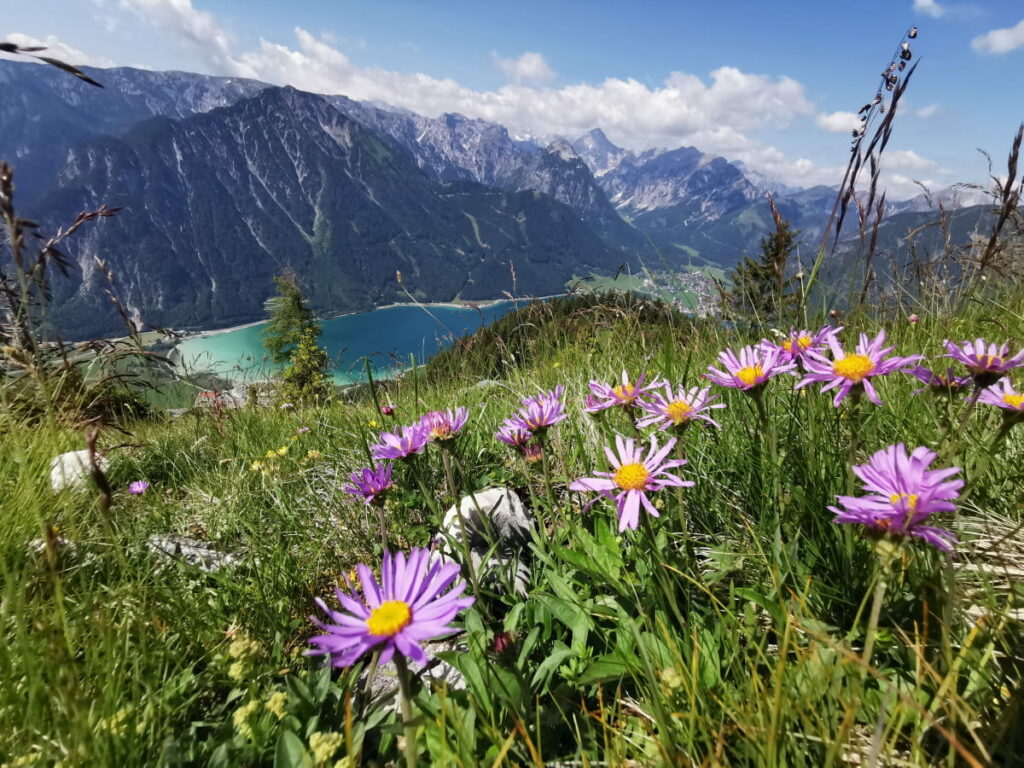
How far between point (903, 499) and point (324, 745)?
129 centimetres

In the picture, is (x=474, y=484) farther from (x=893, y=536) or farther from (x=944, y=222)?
(x=944, y=222)

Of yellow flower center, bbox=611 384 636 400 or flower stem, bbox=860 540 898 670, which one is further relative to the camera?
yellow flower center, bbox=611 384 636 400

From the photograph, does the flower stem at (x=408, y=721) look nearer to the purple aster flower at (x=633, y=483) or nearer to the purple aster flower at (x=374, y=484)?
the purple aster flower at (x=633, y=483)

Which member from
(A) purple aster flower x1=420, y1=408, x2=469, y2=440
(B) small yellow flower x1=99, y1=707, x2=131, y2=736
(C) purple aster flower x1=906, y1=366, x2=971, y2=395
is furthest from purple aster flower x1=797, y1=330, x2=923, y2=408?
(B) small yellow flower x1=99, y1=707, x2=131, y2=736

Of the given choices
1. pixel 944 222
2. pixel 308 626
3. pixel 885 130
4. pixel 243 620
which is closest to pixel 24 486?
A: pixel 243 620

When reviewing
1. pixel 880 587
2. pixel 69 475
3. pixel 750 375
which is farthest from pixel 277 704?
pixel 69 475

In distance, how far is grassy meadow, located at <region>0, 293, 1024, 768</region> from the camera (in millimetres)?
1077

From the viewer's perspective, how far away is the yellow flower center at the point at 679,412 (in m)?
1.65

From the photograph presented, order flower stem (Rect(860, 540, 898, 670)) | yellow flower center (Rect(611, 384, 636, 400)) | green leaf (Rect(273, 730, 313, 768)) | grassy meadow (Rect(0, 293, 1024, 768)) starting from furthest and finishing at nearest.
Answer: yellow flower center (Rect(611, 384, 636, 400)) < green leaf (Rect(273, 730, 313, 768)) < grassy meadow (Rect(0, 293, 1024, 768)) < flower stem (Rect(860, 540, 898, 670))

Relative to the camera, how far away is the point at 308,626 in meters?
1.97

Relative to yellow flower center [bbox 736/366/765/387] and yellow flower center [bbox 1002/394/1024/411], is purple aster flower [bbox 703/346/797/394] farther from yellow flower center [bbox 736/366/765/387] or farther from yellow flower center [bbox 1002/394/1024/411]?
yellow flower center [bbox 1002/394/1024/411]

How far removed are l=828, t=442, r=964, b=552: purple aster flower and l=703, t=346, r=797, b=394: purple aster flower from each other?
1.56 feet

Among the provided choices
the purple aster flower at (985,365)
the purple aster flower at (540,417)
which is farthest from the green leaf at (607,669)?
the purple aster flower at (985,365)

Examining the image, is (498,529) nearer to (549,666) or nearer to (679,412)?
(549,666)
